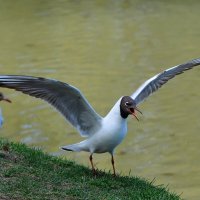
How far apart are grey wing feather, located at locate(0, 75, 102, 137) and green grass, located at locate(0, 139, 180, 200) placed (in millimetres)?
534

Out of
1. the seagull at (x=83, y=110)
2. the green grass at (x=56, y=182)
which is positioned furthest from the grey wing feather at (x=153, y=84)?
the green grass at (x=56, y=182)

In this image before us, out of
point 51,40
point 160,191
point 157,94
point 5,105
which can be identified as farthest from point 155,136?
point 51,40

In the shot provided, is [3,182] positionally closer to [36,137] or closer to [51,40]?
Result: [36,137]

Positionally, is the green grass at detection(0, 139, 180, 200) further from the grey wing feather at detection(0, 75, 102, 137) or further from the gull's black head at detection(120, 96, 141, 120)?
the gull's black head at detection(120, 96, 141, 120)

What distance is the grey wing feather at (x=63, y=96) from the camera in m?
6.35

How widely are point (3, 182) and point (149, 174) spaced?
179 inches

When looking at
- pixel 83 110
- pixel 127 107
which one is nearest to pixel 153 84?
pixel 127 107

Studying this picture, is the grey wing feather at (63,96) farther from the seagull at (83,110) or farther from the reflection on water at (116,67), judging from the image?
the reflection on water at (116,67)

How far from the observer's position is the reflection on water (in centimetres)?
1120

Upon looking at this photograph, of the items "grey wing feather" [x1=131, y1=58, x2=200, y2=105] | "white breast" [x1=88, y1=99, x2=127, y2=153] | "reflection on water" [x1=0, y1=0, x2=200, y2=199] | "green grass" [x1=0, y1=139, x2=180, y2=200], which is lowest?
"reflection on water" [x1=0, y1=0, x2=200, y2=199]

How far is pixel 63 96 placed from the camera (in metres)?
6.69

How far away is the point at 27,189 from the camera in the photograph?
20.0 ft

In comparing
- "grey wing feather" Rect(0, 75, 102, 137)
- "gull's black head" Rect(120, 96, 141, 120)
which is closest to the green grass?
"grey wing feather" Rect(0, 75, 102, 137)

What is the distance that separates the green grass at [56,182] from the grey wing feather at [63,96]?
534 millimetres
